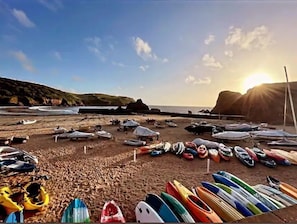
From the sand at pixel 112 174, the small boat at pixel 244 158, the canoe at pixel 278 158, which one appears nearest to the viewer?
the sand at pixel 112 174

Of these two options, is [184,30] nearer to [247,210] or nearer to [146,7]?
[146,7]

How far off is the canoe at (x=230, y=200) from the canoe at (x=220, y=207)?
87 mm

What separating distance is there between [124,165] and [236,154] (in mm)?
4873

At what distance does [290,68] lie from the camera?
11.6m

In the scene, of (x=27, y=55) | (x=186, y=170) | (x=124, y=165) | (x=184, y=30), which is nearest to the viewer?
(x=184, y=30)

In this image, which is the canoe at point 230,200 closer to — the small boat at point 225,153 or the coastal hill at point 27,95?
the small boat at point 225,153

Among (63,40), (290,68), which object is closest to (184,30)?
(63,40)

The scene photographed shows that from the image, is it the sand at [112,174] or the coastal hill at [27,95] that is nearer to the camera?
the sand at [112,174]

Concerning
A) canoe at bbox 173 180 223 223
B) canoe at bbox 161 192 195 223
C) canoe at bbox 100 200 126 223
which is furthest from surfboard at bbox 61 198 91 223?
canoe at bbox 173 180 223 223

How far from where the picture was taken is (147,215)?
11.6 ft

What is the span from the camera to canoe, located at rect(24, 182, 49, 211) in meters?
4.42

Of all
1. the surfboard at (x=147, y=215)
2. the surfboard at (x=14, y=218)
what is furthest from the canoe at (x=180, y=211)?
the surfboard at (x=14, y=218)

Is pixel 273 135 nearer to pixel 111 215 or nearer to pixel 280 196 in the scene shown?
pixel 280 196

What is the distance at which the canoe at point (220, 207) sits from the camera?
351 cm
